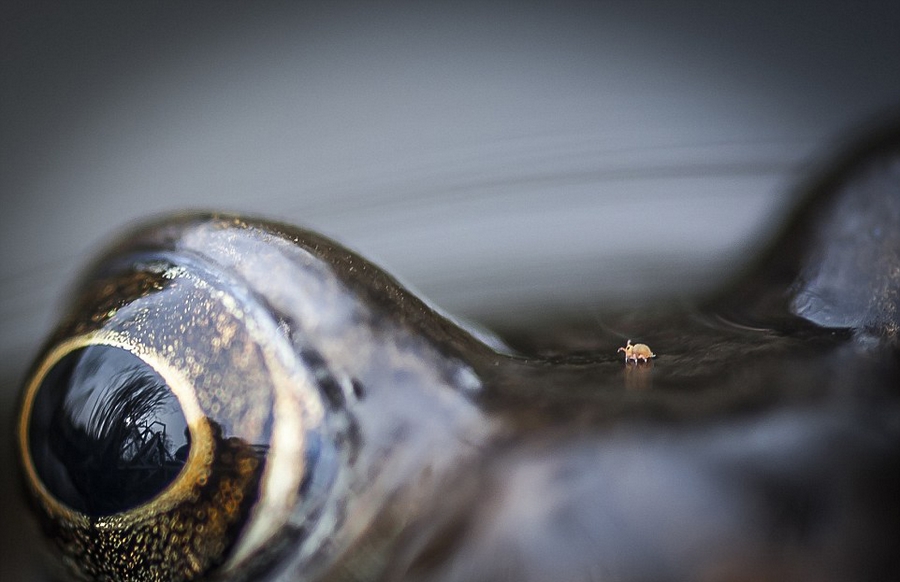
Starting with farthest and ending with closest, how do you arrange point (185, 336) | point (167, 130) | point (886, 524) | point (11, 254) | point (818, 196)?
1. point (167, 130)
2. point (11, 254)
3. point (818, 196)
4. point (185, 336)
5. point (886, 524)

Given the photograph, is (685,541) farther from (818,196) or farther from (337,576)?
(818,196)

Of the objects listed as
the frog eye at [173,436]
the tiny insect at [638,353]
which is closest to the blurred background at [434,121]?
the tiny insect at [638,353]

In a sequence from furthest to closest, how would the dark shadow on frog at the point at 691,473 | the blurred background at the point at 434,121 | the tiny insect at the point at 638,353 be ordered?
the blurred background at the point at 434,121 < the tiny insect at the point at 638,353 < the dark shadow on frog at the point at 691,473

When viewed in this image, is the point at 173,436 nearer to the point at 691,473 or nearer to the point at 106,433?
the point at 106,433

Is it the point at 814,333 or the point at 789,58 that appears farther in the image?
the point at 789,58

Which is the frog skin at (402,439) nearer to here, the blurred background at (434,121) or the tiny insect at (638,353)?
the tiny insect at (638,353)

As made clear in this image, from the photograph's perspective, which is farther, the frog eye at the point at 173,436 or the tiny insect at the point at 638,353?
the tiny insect at the point at 638,353

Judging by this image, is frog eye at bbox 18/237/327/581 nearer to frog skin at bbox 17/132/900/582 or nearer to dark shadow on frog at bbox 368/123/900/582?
frog skin at bbox 17/132/900/582

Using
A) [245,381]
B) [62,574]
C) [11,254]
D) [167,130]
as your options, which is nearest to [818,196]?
[245,381]

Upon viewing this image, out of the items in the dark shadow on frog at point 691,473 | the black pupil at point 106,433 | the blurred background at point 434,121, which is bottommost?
the black pupil at point 106,433
